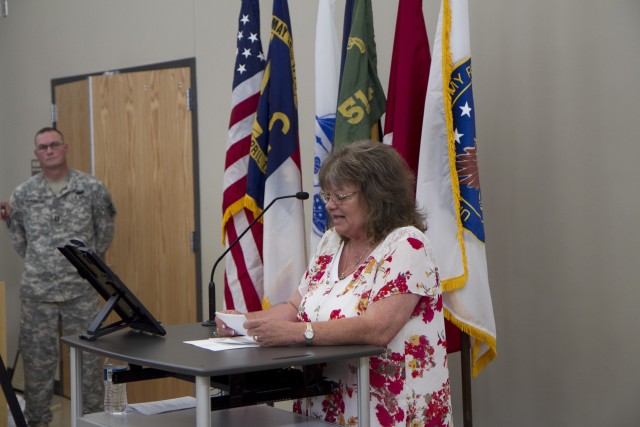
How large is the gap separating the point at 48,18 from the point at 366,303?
4.38 meters

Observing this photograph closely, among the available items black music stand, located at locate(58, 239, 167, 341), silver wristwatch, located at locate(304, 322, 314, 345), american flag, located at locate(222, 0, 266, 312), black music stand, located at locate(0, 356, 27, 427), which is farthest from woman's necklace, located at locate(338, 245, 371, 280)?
black music stand, located at locate(0, 356, 27, 427)

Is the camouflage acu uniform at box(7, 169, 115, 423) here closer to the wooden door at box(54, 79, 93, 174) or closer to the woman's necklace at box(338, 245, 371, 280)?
the wooden door at box(54, 79, 93, 174)

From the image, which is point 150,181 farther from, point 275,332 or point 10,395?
point 275,332

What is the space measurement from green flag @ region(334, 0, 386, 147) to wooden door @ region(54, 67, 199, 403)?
1807 mm

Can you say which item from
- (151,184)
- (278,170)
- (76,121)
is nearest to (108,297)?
(278,170)

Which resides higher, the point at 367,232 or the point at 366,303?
the point at 367,232

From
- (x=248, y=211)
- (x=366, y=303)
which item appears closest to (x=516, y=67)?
(x=248, y=211)

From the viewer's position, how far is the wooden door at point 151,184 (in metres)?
4.90

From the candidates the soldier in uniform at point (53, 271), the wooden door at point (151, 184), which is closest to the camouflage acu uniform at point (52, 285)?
the soldier in uniform at point (53, 271)

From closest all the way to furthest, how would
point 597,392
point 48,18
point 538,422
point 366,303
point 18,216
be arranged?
point 366,303 < point 597,392 < point 538,422 < point 18,216 < point 48,18

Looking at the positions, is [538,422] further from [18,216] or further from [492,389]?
[18,216]

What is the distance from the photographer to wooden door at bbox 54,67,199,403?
4902mm

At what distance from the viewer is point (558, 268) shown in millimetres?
3227

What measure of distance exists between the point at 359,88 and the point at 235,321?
121cm
